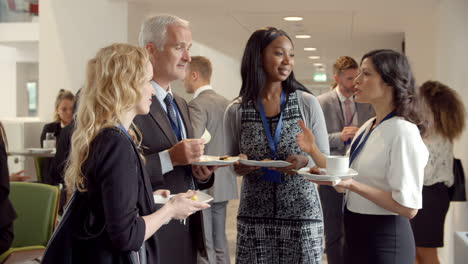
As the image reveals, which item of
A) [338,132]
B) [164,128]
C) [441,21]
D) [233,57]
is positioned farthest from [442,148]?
[233,57]

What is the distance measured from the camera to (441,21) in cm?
526

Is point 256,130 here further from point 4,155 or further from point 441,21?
A: point 441,21

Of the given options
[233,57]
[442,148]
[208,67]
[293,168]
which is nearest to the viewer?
[293,168]

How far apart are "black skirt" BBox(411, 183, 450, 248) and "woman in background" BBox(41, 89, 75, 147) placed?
3.31 m

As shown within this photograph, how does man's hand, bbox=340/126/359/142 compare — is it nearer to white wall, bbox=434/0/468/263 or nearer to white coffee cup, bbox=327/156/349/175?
white wall, bbox=434/0/468/263

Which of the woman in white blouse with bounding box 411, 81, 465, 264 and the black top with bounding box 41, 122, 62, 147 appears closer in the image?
the woman in white blouse with bounding box 411, 81, 465, 264

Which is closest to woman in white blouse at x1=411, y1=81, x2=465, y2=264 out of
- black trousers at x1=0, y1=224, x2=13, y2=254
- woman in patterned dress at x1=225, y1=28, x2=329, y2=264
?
woman in patterned dress at x1=225, y1=28, x2=329, y2=264

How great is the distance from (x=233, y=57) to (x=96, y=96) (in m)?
10.7

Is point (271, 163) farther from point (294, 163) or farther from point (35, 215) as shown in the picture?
point (35, 215)

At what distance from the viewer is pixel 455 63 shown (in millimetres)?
4891

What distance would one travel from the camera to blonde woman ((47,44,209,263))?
1.62 meters

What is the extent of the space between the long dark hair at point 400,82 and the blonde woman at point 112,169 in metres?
0.96

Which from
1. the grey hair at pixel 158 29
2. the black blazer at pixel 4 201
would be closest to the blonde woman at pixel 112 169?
the grey hair at pixel 158 29

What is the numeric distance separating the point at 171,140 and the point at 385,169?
32.6 inches
